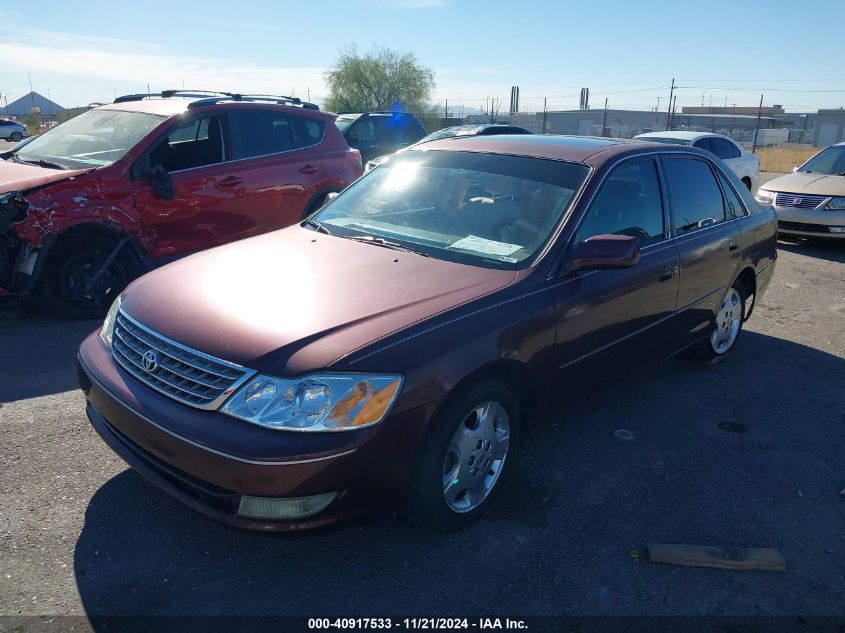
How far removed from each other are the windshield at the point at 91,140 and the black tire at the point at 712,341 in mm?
5115

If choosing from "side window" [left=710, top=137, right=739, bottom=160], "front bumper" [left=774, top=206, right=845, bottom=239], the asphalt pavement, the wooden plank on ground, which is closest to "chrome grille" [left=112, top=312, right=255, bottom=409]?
the asphalt pavement

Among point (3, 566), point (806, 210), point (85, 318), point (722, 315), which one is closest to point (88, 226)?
point (85, 318)

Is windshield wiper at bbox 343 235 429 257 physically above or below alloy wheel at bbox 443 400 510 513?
above

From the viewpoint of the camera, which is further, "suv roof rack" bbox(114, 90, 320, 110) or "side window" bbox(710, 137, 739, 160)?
"side window" bbox(710, 137, 739, 160)

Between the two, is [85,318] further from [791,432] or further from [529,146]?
Result: [791,432]

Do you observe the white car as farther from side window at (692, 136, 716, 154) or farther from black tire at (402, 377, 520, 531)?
black tire at (402, 377, 520, 531)

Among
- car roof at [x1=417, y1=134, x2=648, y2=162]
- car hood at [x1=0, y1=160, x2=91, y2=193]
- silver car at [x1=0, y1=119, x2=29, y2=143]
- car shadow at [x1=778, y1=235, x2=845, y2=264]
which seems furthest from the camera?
silver car at [x1=0, y1=119, x2=29, y2=143]

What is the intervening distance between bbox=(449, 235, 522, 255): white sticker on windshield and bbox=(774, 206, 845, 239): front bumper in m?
7.83

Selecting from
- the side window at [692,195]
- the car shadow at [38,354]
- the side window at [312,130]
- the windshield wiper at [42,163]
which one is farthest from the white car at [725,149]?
the car shadow at [38,354]

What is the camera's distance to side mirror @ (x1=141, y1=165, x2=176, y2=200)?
575 cm

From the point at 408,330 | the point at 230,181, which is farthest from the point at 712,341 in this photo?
the point at 230,181

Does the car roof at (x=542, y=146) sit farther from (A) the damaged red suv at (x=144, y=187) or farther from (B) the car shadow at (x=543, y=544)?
(A) the damaged red suv at (x=144, y=187)

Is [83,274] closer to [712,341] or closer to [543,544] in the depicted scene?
[543,544]

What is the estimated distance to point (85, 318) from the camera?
5695 millimetres
